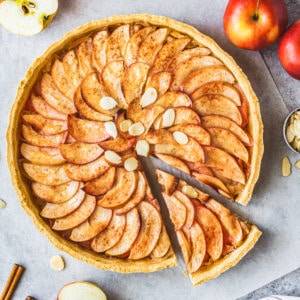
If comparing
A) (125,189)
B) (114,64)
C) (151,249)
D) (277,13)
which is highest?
(277,13)

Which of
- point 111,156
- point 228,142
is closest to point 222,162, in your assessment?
point 228,142

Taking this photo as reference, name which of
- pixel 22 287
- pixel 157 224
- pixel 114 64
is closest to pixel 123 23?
pixel 114 64

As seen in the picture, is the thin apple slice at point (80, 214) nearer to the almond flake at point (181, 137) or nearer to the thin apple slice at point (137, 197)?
the thin apple slice at point (137, 197)

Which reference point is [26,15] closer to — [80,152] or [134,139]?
[80,152]

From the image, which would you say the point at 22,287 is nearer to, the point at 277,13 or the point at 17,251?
the point at 17,251

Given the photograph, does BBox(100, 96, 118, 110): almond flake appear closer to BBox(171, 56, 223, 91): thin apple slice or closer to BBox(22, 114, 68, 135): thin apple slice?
BBox(22, 114, 68, 135): thin apple slice

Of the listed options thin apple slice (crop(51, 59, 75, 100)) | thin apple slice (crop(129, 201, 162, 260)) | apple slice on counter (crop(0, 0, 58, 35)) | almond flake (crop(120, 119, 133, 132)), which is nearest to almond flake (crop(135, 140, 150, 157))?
almond flake (crop(120, 119, 133, 132))
